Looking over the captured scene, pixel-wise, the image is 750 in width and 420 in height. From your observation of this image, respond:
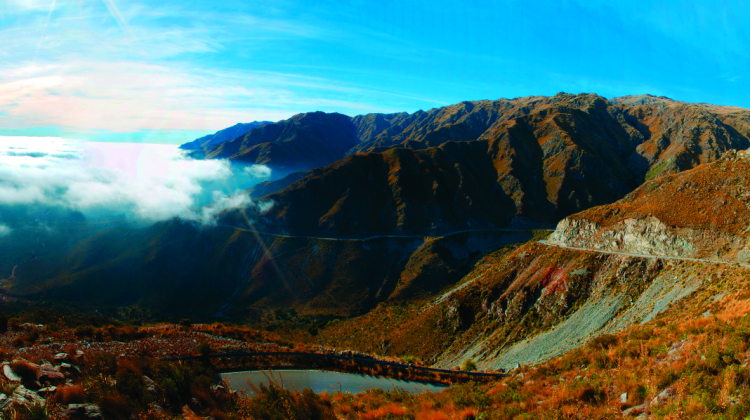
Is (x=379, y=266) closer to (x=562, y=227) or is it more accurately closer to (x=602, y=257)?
(x=562, y=227)

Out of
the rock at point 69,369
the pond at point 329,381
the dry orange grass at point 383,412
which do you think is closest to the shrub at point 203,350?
the pond at point 329,381

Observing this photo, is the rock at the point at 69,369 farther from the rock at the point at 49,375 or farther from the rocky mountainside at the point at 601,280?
the rocky mountainside at the point at 601,280

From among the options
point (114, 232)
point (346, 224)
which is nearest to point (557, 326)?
point (346, 224)

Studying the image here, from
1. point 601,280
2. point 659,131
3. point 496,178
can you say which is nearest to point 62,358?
point 601,280

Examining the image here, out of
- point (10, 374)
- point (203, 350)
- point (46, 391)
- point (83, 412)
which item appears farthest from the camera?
point (203, 350)

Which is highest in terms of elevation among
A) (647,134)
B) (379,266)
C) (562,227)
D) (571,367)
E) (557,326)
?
(647,134)

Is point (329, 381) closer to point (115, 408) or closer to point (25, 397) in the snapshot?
point (115, 408)

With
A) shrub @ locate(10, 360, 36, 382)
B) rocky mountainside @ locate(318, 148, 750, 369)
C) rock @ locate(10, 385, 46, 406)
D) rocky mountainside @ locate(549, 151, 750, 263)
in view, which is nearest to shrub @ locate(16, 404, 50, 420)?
rock @ locate(10, 385, 46, 406)
